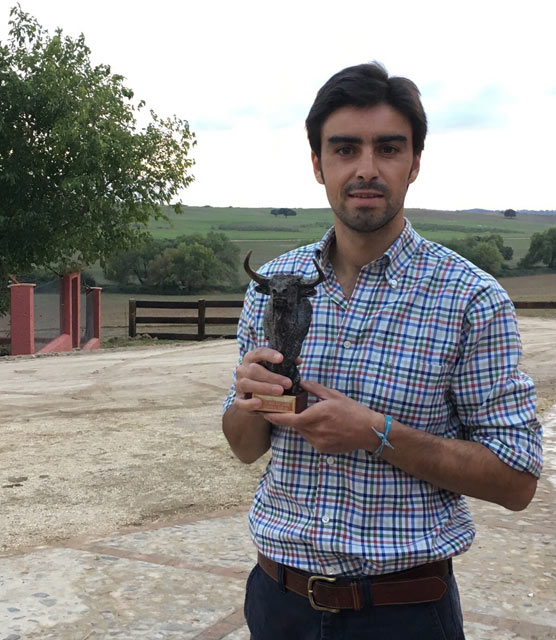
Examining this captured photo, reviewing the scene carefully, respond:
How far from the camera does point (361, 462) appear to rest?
2055 millimetres

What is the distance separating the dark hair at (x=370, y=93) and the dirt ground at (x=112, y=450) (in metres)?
3.78

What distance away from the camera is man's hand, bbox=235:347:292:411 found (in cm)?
200

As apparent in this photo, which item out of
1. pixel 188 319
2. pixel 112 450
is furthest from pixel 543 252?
pixel 112 450

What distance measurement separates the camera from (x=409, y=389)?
203 centimetres

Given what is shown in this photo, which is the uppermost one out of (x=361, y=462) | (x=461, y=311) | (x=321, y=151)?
(x=321, y=151)

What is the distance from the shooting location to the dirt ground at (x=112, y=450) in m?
5.59

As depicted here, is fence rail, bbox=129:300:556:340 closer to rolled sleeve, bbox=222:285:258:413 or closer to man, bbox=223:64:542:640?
rolled sleeve, bbox=222:285:258:413

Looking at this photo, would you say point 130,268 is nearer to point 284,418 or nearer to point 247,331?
point 247,331

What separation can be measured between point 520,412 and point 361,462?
0.41m

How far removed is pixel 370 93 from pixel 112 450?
5.68 m

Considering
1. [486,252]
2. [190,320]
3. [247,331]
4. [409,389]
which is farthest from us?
[486,252]

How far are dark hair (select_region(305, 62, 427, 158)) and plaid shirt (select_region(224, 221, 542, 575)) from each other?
326 millimetres

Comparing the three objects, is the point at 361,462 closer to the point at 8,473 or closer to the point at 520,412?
the point at 520,412

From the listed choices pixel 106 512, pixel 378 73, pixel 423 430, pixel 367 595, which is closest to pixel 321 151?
pixel 378 73
